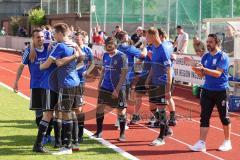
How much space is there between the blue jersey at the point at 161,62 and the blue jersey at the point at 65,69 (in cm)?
168

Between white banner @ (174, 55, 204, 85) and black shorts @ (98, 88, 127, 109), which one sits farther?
white banner @ (174, 55, 204, 85)

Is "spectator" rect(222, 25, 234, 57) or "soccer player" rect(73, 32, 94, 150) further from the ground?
"spectator" rect(222, 25, 234, 57)

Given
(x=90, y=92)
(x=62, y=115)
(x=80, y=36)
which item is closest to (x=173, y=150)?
(x=62, y=115)

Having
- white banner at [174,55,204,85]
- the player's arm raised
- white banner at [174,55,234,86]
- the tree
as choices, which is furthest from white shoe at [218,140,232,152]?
the tree

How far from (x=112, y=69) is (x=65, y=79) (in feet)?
5.31

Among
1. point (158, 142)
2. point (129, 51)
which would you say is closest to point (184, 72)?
point (129, 51)

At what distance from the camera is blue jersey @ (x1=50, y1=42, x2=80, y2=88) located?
777 cm

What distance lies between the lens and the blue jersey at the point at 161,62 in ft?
29.2

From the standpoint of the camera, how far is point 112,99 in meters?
9.45

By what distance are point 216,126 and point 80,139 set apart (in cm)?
349

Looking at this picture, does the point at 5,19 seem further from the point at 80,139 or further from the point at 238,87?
the point at 80,139

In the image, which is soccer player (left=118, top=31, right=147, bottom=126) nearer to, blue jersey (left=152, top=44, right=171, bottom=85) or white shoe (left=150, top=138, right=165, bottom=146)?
blue jersey (left=152, top=44, right=171, bottom=85)

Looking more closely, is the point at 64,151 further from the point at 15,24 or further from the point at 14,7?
the point at 14,7

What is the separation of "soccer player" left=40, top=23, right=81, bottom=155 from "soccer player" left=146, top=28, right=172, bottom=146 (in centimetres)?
158
